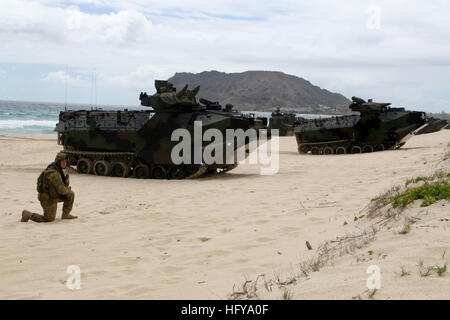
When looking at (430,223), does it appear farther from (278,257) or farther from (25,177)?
(25,177)

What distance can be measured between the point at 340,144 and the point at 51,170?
61.4 ft

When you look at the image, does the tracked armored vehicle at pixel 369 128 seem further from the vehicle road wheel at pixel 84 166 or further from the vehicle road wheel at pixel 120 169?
the vehicle road wheel at pixel 84 166

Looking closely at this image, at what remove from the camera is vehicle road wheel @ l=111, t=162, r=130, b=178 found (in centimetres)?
1738

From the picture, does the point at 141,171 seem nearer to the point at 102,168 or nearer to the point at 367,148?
the point at 102,168

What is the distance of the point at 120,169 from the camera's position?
57.5 ft

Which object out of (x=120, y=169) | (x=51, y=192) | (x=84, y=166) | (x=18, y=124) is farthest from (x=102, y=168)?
(x=18, y=124)

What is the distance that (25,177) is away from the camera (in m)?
16.3

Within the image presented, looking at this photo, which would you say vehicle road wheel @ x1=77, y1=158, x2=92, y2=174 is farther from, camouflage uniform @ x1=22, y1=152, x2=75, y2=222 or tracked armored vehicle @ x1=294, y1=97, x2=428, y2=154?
tracked armored vehicle @ x1=294, y1=97, x2=428, y2=154

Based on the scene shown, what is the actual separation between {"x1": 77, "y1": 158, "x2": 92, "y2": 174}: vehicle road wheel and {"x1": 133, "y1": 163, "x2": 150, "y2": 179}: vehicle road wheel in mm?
1959

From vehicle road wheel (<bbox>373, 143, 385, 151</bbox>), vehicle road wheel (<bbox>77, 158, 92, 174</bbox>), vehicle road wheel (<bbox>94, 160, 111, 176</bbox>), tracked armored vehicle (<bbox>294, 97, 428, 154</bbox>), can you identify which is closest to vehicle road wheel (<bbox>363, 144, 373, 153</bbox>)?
tracked armored vehicle (<bbox>294, 97, 428, 154</bbox>)

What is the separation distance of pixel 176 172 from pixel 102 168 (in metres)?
3.01

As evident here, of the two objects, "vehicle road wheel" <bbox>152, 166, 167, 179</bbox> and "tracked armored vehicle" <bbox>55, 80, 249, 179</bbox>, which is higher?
"tracked armored vehicle" <bbox>55, 80, 249, 179</bbox>

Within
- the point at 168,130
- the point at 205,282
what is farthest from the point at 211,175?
the point at 205,282
